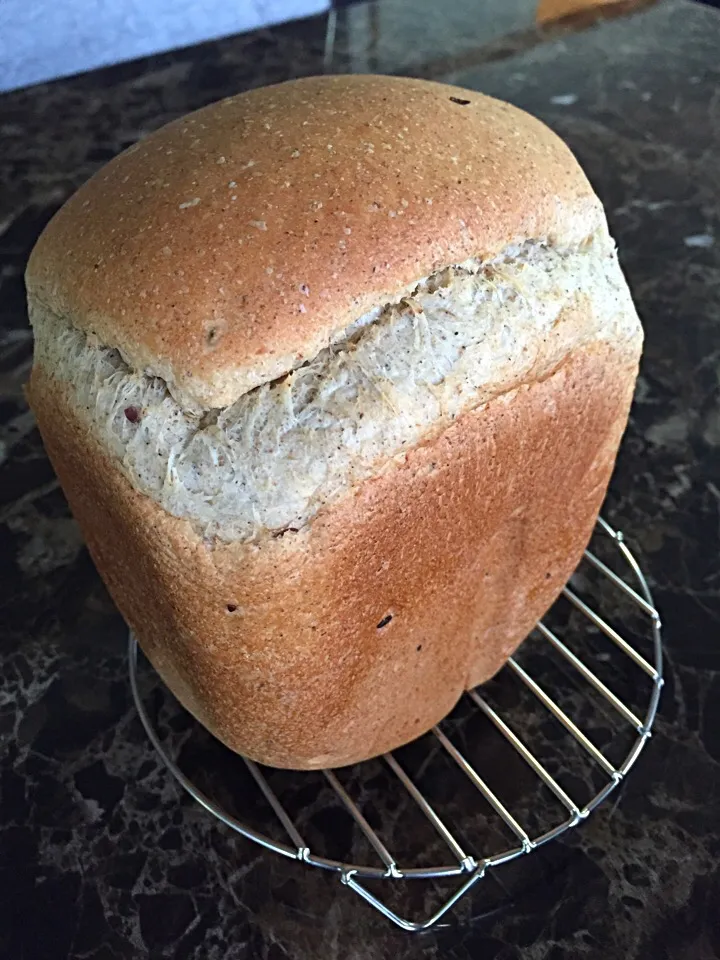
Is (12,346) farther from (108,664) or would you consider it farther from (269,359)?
(269,359)

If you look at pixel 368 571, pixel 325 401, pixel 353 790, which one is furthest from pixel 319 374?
pixel 353 790

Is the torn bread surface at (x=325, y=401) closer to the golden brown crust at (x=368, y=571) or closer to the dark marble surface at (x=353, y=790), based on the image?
the golden brown crust at (x=368, y=571)

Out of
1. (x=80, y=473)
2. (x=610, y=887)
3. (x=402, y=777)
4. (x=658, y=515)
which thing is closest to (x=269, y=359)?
(x=80, y=473)

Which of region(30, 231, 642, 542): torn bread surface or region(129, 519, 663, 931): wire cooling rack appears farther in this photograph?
region(129, 519, 663, 931): wire cooling rack

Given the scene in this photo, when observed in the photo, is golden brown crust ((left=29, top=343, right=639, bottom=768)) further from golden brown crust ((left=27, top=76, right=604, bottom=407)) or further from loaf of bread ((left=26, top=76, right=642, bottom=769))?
golden brown crust ((left=27, top=76, right=604, bottom=407))

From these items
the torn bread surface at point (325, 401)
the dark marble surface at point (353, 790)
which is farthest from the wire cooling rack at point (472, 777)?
Answer: the torn bread surface at point (325, 401)

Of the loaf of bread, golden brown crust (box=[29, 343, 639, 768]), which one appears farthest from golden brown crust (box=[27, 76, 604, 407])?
golden brown crust (box=[29, 343, 639, 768])
